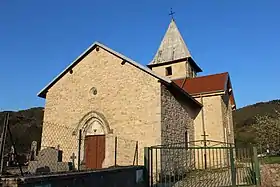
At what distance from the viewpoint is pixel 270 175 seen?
11.1 meters

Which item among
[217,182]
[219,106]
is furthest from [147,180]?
[219,106]

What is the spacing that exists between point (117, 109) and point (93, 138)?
8.19 feet

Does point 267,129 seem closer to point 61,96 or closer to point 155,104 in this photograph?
point 155,104

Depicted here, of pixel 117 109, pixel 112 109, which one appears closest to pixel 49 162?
pixel 112 109

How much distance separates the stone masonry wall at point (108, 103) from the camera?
1527 centimetres

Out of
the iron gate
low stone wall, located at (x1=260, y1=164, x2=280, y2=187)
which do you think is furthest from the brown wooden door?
low stone wall, located at (x1=260, y1=164, x2=280, y2=187)

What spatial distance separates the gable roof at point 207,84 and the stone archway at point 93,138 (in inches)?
346

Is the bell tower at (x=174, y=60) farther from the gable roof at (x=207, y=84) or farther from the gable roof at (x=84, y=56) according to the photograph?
the gable roof at (x=84, y=56)

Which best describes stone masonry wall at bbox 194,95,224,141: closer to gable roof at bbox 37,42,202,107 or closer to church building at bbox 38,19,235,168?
church building at bbox 38,19,235,168

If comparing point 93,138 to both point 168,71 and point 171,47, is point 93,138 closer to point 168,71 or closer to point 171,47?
point 168,71

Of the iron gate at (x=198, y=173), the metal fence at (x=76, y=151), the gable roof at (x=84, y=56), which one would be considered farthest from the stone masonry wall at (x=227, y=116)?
the metal fence at (x=76, y=151)

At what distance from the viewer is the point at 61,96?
18.8 m

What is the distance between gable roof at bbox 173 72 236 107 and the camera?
21547 millimetres

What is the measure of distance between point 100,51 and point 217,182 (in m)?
11.3
